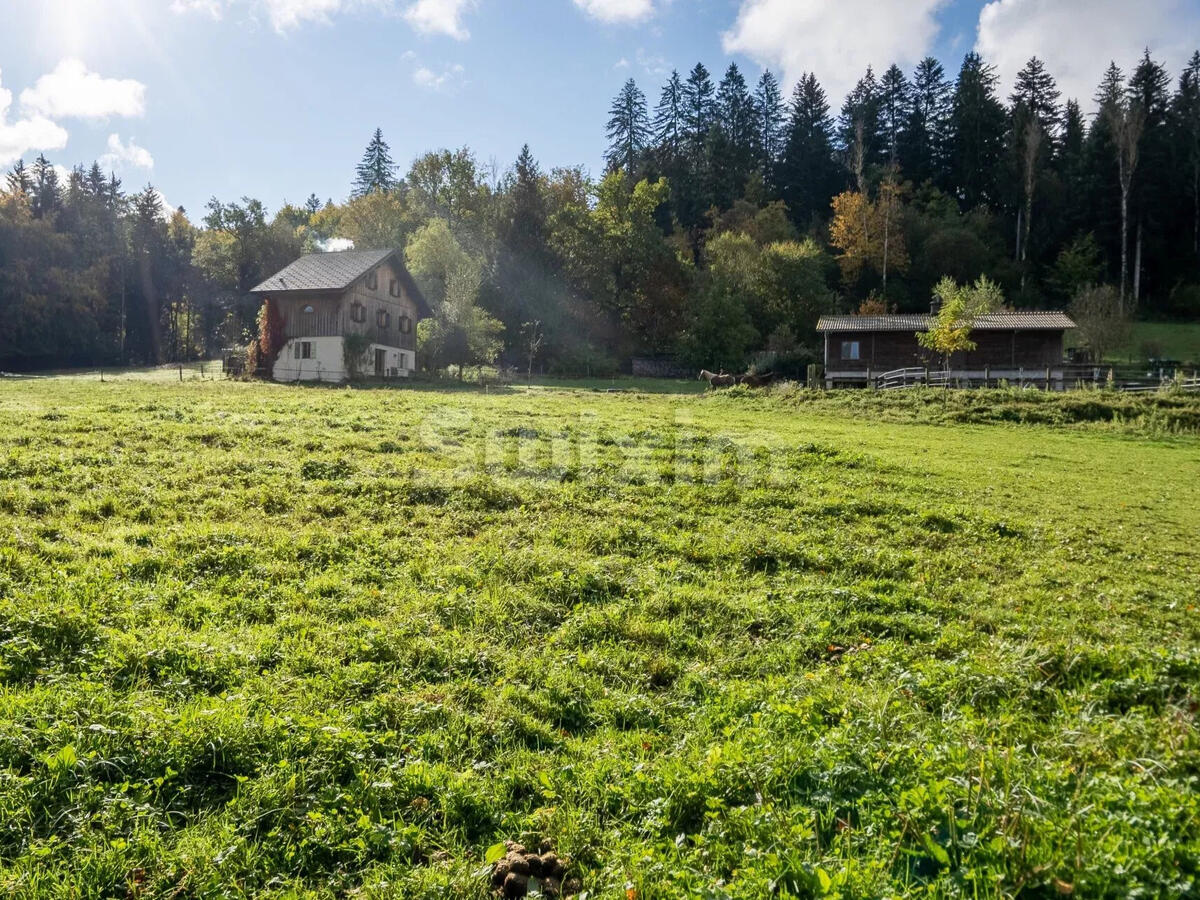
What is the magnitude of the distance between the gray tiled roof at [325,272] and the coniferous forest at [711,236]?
234 inches

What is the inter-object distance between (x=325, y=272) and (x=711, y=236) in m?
36.8

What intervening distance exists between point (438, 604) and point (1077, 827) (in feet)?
16.2

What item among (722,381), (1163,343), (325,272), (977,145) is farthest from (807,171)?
(325,272)

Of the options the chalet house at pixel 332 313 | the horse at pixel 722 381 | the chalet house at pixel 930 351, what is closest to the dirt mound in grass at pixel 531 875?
the horse at pixel 722 381

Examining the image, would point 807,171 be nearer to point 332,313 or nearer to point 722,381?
point 722,381

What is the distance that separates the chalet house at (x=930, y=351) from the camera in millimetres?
42156

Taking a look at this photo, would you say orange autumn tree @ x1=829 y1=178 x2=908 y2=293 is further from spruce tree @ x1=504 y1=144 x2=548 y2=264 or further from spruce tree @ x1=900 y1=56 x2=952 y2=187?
spruce tree @ x1=504 y1=144 x2=548 y2=264

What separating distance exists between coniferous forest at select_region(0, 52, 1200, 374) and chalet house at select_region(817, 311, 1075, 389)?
15.2 ft

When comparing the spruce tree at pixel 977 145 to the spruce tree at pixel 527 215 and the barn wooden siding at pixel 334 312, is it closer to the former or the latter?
the spruce tree at pixel 527 215

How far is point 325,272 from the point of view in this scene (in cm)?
4397

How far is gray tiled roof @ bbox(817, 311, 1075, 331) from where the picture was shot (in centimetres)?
4184

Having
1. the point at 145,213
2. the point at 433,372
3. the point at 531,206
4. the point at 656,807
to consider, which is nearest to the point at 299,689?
the point at 656,807

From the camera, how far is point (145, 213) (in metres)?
67.6

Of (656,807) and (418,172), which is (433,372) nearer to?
(418,172)
